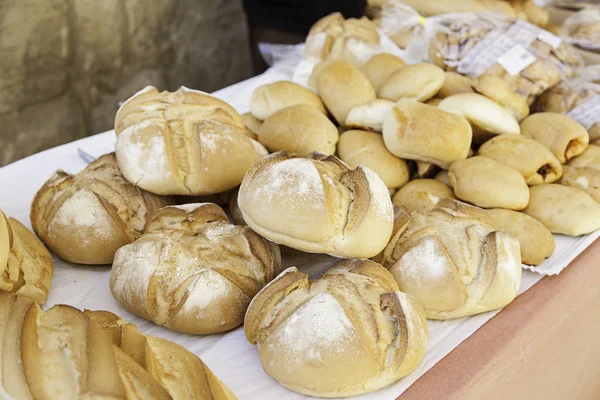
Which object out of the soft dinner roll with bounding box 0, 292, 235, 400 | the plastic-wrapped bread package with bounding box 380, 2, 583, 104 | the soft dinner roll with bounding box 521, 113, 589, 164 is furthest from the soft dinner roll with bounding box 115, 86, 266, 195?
the plastic-wrapped bread package with bounding box 380, 2, 583, 104

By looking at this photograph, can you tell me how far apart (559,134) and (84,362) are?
162 cm

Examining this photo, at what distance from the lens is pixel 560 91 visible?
224 centimetres

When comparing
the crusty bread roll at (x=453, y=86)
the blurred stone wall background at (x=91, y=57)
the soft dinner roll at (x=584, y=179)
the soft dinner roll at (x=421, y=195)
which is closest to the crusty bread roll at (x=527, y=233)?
the soft dinner roll at (x=421, y=195)

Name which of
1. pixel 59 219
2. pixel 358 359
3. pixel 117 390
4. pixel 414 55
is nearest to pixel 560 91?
pixel 414 55

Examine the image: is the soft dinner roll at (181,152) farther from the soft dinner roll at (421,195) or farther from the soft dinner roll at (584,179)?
the soft dinner roll at (584,179)

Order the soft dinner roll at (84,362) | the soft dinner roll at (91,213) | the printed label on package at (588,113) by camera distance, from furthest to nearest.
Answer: the printed label on package at (588,113) → the soft dinner roll at (91,213) → the soft dinner roll at (84,362)

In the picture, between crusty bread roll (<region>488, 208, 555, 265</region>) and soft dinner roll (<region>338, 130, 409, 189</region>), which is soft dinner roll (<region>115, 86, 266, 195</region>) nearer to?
soft dinner roll (<region>338, 130, 409, 189</region>)

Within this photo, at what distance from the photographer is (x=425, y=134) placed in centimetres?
170

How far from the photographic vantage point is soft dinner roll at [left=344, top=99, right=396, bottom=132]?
1838mm

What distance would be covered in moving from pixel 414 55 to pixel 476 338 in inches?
65.1

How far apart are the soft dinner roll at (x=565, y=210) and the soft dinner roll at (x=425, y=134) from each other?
0.86 ft

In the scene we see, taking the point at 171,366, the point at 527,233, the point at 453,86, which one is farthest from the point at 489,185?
the point at 171,366

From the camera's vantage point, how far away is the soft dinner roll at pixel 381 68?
2.13 meters

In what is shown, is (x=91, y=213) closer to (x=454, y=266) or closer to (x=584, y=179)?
(x=454, y=266)
